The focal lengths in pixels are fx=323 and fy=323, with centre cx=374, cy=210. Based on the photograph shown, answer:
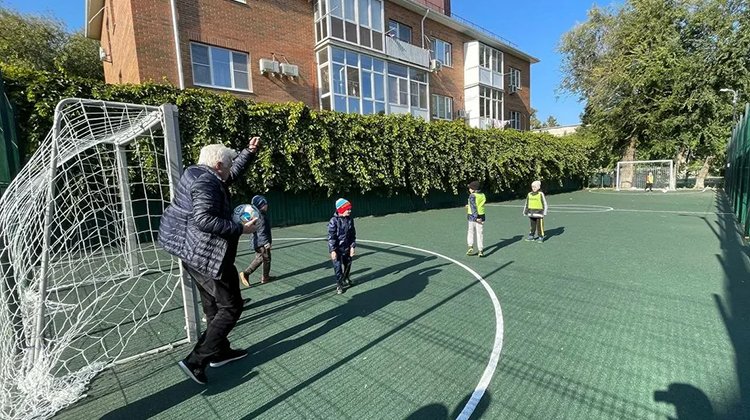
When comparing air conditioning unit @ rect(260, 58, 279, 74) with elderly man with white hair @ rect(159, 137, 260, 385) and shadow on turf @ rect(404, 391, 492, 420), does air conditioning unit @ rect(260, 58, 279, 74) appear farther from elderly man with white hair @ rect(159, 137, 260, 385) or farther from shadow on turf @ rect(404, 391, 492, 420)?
shadow on turf @ rect(404, 391, 492, 420)

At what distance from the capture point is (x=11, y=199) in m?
2.66

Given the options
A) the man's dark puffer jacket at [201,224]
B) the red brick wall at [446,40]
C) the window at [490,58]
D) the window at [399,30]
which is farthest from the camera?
the window at [490,58]

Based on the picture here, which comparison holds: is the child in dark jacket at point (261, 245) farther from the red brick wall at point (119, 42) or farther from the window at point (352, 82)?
the window at point (352, 82)

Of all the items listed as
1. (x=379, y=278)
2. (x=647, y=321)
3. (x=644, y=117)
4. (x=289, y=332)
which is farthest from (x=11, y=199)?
(x=644, y=117)

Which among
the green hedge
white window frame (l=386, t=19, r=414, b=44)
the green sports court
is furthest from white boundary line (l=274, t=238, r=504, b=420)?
white window frame (l=386, t=19, r=414, b=44)

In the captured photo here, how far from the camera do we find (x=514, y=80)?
27609mm

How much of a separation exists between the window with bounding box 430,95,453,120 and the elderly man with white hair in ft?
67.0

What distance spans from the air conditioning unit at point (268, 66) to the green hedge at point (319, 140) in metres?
4.46

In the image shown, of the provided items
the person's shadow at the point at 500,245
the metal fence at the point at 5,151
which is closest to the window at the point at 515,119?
the person's shadow at the point at 500,245

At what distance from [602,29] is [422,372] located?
32.5m

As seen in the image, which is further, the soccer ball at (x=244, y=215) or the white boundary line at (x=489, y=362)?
the soccer ball at (x=244, y=215)

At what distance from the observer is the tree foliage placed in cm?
2028

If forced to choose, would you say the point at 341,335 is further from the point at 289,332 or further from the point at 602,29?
the point at 602,29

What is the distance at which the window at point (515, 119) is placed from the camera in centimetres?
2747
